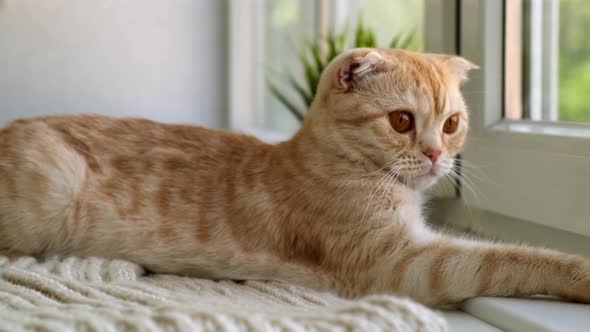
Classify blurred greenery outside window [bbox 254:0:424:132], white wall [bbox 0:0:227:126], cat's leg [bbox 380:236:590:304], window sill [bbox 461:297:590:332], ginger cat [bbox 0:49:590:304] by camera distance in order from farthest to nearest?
white wall [bbox 0:0:227:126] → blurred greenery outside window [bbox 254:0:424:132] → ginger cat [bbox 0:49:590:304] → cat's leg [bbox 380:236:590:304] → window sill [bbox 461:297:590:332]

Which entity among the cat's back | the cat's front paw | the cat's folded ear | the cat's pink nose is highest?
the cat's folded ear

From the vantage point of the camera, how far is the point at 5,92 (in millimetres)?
2072

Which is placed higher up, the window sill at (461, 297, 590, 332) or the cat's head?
the cat's head

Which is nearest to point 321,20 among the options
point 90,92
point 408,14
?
point 408,14

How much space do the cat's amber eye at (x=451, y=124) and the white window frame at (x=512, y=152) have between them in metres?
0.14

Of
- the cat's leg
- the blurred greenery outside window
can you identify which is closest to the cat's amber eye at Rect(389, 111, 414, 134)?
the cat's leg

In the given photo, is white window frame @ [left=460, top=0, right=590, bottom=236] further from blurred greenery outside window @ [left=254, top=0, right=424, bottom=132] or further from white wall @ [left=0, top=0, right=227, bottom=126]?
white wall @ [left=0, top=0, right=227, bottom=126]

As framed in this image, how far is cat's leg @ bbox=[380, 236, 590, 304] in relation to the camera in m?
0.94

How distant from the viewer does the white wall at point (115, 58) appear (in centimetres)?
209

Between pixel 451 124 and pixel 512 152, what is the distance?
172 millimetres

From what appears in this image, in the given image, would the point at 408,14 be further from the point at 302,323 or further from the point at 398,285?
the point at 302,323

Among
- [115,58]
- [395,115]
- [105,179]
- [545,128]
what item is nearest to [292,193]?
[395,115]

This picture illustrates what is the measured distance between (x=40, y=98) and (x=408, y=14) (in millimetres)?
1154

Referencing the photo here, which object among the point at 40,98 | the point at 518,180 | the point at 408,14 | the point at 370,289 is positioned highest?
the point at 408,14
